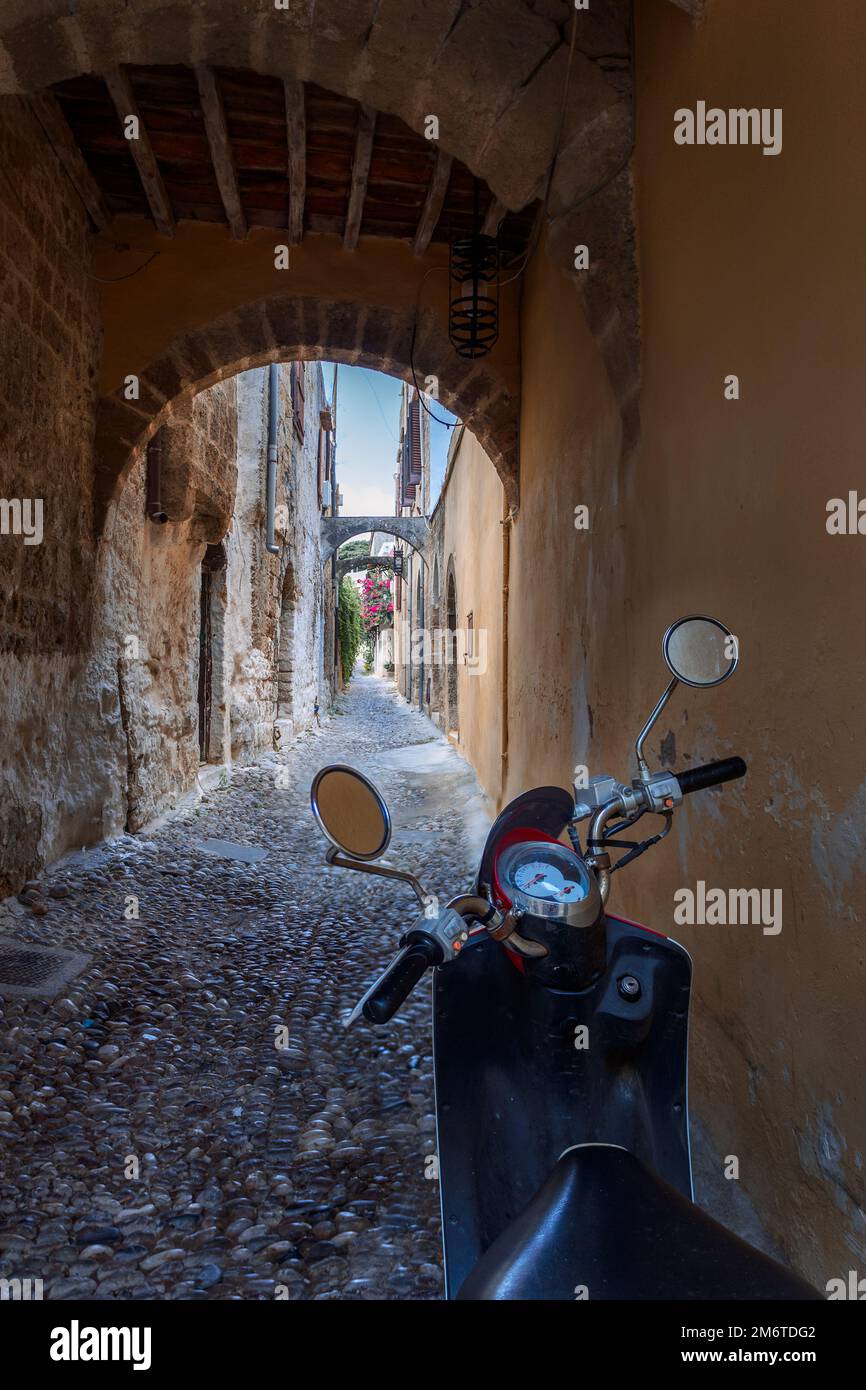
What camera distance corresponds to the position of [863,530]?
4.56 ft

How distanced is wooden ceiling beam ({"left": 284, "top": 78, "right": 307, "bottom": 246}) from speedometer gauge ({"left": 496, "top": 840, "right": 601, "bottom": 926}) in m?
3.63

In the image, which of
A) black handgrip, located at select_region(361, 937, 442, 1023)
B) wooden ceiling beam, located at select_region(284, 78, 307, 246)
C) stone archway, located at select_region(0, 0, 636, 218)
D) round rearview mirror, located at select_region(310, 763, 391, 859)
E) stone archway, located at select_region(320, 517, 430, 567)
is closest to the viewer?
black handgrip, located at select_region(361, 937, 442, 1023)

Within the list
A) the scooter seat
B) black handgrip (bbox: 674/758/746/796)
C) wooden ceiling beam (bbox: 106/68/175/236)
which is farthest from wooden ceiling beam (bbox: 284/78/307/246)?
the scooter seat

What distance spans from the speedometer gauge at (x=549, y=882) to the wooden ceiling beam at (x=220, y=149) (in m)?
3.69

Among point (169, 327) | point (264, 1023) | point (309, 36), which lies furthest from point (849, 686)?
point (169, 327)

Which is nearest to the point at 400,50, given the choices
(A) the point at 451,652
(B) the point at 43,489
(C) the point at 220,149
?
(C) the point at 220,149

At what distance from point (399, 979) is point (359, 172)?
15.2 ft

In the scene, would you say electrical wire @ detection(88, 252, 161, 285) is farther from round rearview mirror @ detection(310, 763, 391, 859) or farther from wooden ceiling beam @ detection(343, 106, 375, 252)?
round rearview mirror @ detection(310, 763, 391, 859)

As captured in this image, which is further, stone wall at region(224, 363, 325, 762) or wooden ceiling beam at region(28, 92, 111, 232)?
stone wall at region(224, 363, 325, 762)

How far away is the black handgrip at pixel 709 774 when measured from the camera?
1.28 m

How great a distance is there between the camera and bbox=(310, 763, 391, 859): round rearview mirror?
125 cm

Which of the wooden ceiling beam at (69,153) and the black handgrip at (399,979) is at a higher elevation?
the wooden ceiling beam at (69,153)

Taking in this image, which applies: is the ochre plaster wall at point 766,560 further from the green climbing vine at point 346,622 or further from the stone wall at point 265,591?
the green climbing vine at point 346,622

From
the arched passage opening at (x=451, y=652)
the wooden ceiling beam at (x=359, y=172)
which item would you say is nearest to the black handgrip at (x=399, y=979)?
the wooden ceiling beam at (x=359, y=172)
